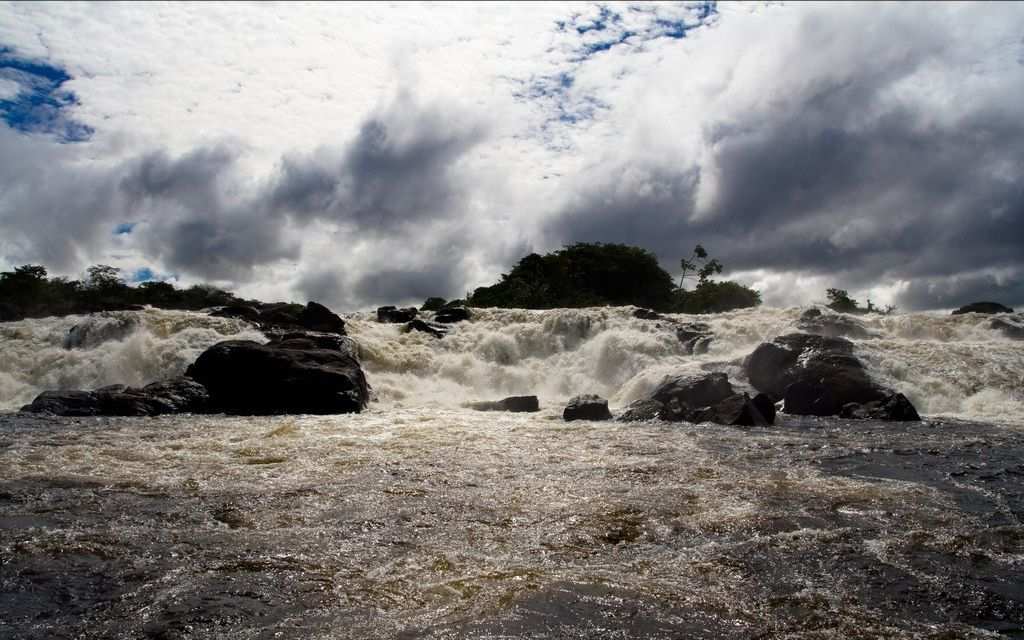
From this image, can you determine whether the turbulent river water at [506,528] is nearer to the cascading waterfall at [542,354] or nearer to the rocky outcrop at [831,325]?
the cascading waterfall at [542,354]

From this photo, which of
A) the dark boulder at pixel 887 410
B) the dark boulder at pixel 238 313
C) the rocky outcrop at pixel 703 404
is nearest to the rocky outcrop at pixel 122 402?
the dark boulder at pixel 238 313

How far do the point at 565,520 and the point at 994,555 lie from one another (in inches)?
137

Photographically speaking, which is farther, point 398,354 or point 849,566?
point 398,354

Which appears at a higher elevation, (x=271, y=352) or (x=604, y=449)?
(x=271, y=352)

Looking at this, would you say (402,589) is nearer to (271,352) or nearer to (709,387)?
(709,387)

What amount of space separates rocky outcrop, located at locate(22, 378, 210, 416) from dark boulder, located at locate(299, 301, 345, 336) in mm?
7268

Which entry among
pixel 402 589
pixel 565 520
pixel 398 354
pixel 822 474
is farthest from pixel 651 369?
pixel 402 589

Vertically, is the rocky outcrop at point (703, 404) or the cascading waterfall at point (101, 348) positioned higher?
the cascading waterfall at point (101, 348)

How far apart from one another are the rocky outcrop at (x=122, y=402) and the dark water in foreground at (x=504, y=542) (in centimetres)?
427

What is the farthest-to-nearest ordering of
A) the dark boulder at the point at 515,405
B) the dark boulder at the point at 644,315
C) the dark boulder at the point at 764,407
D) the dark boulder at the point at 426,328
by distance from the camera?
the dark boulder at the point at 644,315
the dark boulder at the point at 426,328
the dark boulder at the point at 515,405
the dark boulder at the point at 764,407

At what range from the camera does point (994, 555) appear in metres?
5.73

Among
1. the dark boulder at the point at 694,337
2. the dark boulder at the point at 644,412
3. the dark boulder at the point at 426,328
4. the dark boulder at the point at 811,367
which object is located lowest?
the dark boulder at the point at 644,412

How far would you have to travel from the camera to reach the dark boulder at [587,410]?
15602 millimetres

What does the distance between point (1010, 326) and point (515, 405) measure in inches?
666
